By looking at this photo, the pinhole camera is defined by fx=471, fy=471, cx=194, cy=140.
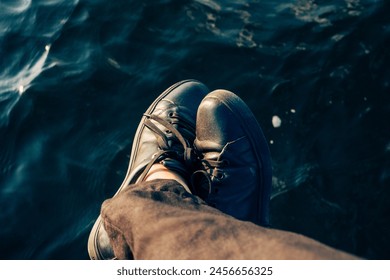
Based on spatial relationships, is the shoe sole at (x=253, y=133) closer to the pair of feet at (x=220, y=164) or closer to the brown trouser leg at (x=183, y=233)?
the pair of feet at (x=220, y=164)

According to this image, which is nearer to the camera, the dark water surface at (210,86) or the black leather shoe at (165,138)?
the black leather shoe at (165,138)

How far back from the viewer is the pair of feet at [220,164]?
247 centimetres

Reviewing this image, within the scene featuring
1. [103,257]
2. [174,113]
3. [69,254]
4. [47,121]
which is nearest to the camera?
[103,257]

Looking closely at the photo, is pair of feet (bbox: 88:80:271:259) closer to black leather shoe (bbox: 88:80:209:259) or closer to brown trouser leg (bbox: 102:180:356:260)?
black leather shoe (bbox: 88:80:209:259)

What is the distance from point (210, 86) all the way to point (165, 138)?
27.4 inches

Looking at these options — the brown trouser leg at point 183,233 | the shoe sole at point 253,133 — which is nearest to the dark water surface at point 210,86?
the shoe sole at point 253,133

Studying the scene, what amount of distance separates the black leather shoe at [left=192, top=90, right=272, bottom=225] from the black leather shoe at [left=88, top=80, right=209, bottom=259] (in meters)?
0.14

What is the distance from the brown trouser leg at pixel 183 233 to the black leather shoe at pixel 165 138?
0.60 m

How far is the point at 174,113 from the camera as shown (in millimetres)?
3008

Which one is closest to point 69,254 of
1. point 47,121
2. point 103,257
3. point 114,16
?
point 103,257

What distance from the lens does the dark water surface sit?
9.24 feet

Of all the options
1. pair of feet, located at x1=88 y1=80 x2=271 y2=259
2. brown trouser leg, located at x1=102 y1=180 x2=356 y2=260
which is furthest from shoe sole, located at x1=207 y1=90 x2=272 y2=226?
brown trouser leg, located at x1=102 y1=180 x2=356 y2=260

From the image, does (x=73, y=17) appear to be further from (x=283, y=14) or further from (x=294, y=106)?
(x=294, y=106)

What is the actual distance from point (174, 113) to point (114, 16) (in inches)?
Answer: 49.3
